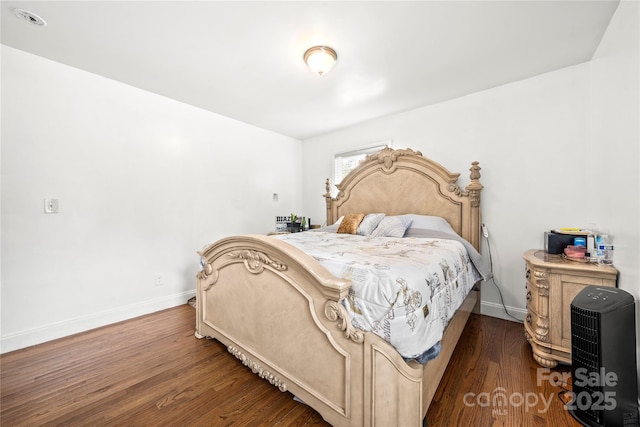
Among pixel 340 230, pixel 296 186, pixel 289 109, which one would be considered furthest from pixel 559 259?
pixel 296 186

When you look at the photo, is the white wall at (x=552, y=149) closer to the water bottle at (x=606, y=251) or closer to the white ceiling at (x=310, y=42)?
the water bottle at (x=606, y=251)

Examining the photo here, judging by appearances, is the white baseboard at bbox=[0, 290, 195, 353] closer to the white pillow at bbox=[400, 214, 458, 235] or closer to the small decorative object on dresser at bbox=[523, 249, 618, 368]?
the white pillow at bbox=[400, 214, 458, 235]

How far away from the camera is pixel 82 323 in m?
2.40

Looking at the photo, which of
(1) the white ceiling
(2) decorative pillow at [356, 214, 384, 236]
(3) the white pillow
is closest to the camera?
(1) the white ceiling

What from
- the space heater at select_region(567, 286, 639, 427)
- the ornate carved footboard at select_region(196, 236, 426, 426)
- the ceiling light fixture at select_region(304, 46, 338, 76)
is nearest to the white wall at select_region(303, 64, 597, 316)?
the space heater at select_region(567, 286, 639, 427)

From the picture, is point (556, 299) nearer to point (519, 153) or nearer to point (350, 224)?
point (519, 153)

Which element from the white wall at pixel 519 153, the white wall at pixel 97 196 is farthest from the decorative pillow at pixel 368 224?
the white wall at pixel 97 196

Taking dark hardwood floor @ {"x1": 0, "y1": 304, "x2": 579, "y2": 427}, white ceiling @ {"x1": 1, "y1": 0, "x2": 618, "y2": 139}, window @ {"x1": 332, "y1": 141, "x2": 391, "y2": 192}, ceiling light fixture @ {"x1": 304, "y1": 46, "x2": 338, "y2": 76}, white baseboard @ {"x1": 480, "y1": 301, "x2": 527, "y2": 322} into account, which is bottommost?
dark hardwood floor @ {"x1": 0, "y1": 304, "x2": 579, "y2": 427}

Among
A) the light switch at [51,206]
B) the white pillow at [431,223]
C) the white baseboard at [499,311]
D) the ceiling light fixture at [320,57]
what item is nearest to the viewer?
the ceiling light fixture at [320,57]

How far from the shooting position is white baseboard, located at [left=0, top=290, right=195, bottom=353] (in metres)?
2.09

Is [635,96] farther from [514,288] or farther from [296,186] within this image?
[296,186]

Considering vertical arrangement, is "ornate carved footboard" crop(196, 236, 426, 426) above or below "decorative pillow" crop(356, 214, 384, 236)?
below

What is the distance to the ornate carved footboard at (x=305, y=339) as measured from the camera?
1104mm

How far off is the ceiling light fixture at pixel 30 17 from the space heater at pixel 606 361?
12.5ft
